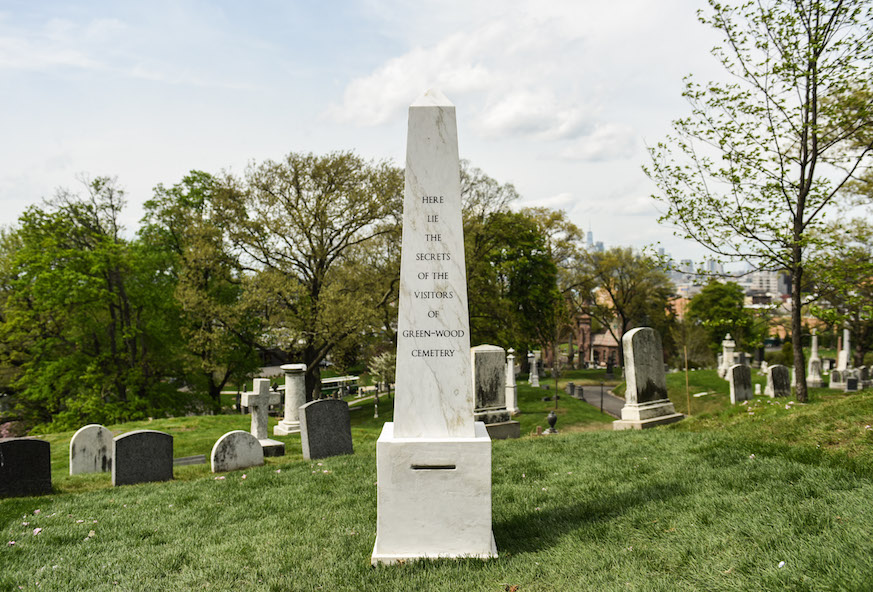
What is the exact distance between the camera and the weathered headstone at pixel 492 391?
14.9 m

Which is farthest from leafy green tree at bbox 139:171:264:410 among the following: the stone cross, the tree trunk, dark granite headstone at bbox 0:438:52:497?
the tree trunk

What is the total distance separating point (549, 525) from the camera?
512cm

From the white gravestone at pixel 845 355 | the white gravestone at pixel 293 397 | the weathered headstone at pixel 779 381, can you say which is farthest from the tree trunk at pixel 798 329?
the white gravestone at pixel 845 355

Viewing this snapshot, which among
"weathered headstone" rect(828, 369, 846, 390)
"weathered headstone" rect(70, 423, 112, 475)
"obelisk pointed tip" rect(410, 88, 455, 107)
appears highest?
"obelisk pointed tip" rect(410, 88, 455, 107)

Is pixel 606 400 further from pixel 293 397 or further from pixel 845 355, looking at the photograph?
pixel 293 397

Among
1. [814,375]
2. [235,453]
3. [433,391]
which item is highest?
[433,391]

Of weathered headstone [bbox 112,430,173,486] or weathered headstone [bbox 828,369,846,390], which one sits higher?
weathered headstone [bbox 112,430,173,486]

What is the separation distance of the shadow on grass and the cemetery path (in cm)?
1922

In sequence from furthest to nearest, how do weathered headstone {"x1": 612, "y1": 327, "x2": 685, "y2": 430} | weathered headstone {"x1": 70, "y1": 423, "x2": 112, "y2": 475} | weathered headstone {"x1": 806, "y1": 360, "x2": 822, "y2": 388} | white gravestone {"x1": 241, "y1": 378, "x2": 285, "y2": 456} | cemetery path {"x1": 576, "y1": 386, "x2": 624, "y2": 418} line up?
cemetery path {"x1": 576, "y1": 386, "x2": 624, "y2": 418} → weathered headstone {"x1": 806, "y1": 360, "x2": 822, "y2": 388} → white gravestone {"x1": 241, "y1": 378, "x2": 285, "y2": 456} → weathered headstone {"x1": 612, "y1": 327, "x2": 685, "y2": 430} → weathered headstone {"x1": 70, "y1": 423, "x2": 112, "y2": 475}

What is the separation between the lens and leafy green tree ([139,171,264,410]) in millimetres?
23000

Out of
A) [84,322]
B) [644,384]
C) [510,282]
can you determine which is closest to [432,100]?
[644,384]

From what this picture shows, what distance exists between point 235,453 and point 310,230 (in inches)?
592

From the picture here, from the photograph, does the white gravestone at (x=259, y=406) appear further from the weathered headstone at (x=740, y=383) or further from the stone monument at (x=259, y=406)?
the weathered headstone at (x=740, y=383)

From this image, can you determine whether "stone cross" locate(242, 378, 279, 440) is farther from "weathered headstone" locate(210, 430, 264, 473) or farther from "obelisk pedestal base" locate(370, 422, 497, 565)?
"obelisk pedestal base" locate(370, 422, 497, 565)
